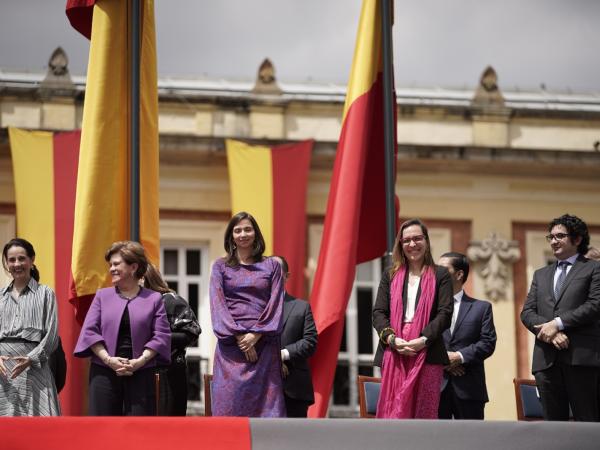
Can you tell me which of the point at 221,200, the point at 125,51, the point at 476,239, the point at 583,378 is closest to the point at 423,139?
the point at 476,239

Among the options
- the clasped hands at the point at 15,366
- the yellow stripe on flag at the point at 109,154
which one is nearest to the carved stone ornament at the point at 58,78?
the yellow stripe on flag at the point at 109,154

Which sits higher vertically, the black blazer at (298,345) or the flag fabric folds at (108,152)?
the flag fabric folds at (108,152)

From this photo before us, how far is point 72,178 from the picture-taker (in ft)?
46.8

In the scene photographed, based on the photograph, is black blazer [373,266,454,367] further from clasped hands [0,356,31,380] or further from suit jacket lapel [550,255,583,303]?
clasped hands [0,356,31,380]

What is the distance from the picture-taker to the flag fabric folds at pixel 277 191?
1487 cm

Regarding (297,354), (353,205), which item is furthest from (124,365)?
(353,205)

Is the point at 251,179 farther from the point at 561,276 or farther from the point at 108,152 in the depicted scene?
the point at 561,276

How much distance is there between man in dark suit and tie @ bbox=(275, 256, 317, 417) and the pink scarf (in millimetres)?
748

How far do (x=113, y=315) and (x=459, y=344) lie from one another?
2112mm

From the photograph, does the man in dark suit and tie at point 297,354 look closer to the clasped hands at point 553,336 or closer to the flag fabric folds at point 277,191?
the clasped hands at point 553,336

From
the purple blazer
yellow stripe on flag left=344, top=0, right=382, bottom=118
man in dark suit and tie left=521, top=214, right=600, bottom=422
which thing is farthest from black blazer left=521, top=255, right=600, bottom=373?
yellow stripe on flag left=344, top=0, right=382, bottom=118

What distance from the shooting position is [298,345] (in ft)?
25.0

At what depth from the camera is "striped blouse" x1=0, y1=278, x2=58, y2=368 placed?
7031 millimetres

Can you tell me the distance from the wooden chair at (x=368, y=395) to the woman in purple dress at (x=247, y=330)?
130 centimetres
